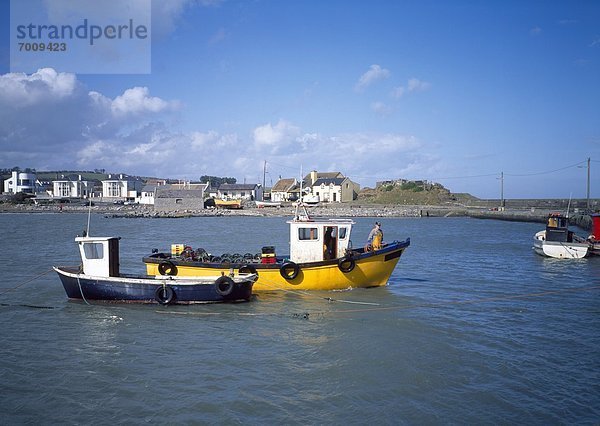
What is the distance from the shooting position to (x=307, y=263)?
18109mm

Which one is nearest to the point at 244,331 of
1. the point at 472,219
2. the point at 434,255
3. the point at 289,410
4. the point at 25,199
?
the point at 289,410

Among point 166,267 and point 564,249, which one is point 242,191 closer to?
point 564,249

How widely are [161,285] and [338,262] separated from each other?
618 cm

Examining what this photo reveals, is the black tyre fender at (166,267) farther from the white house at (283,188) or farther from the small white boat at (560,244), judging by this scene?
the white house at (283,188)

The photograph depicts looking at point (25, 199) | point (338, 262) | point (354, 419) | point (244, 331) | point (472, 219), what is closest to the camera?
point (354, 419)

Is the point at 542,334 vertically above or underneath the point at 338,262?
underneath

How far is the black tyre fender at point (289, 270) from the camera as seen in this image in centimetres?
1795

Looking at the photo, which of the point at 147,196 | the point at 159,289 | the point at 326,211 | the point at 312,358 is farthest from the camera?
the point at 147,196

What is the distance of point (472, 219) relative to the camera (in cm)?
8212

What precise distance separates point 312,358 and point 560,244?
24.8m

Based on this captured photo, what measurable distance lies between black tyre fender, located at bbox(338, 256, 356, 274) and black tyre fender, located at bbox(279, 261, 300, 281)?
1.56 meters

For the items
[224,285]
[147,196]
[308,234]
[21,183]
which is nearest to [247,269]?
[224,285]

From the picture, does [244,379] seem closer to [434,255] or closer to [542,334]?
[542,334]

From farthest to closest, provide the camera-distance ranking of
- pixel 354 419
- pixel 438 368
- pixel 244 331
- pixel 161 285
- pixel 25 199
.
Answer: pixel 25 199 < pixel 161 285 < pixel 244 331 < pixel 438 368 < pixel 354 419
